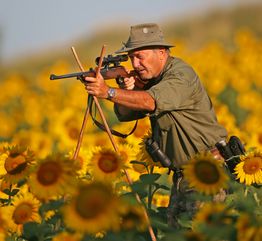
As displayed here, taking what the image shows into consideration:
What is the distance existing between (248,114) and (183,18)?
34558 mm

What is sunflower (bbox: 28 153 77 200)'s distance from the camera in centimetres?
483

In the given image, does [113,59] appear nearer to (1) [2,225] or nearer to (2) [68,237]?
(1) [2,225]

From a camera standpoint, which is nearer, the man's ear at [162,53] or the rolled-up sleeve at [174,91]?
the rolled-up sleeve at [174,91]

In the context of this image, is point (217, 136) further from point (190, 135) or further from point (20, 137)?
point (20, 137)

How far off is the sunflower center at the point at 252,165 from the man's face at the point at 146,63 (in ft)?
2.60

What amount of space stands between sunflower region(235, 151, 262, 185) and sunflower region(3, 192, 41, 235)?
1289mm

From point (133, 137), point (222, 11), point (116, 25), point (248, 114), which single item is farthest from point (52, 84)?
point (116, 25)

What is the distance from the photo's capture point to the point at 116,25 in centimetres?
5691

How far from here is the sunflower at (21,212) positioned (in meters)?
5.66

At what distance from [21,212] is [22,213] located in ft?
0.04

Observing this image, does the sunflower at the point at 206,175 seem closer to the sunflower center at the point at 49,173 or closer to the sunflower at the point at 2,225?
the sunflower center at the point at 49,173

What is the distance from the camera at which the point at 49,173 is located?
4.89m

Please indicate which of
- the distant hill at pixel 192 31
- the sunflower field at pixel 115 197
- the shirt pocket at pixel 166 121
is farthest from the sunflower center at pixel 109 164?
the distant hill at pixel 192 31

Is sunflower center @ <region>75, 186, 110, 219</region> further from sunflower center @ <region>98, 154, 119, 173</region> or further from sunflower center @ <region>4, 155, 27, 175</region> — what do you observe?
sunflower center @ <region>4, 155, 27, 175</region>
